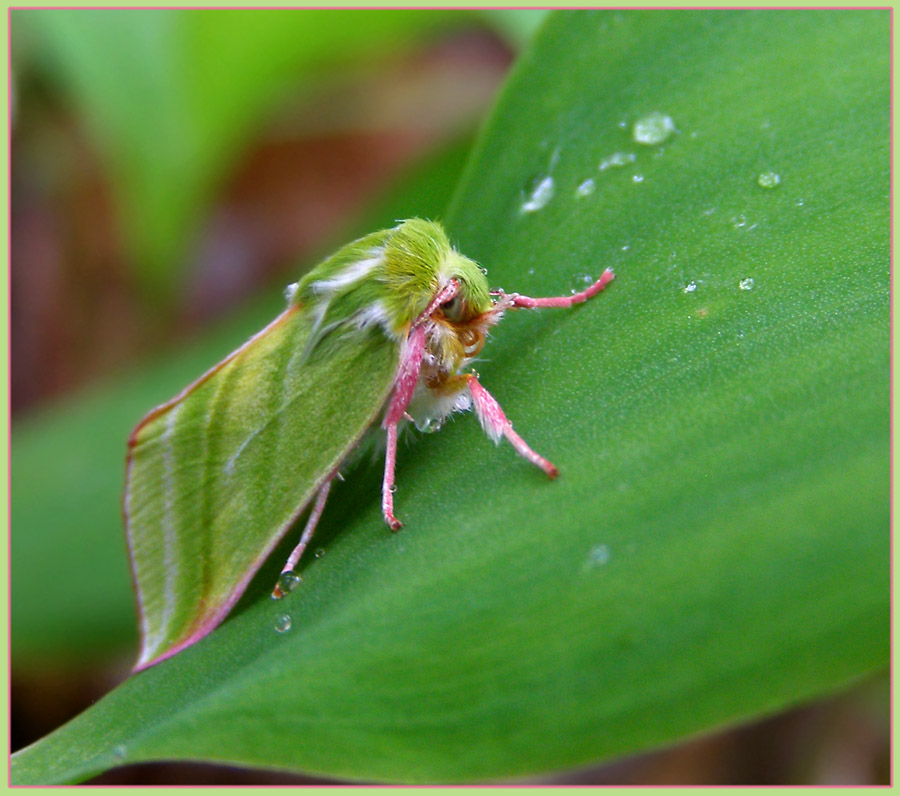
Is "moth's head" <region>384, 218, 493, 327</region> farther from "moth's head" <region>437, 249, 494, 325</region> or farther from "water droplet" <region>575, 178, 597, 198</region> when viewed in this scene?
"water droplet" <region>575, 178, 597, 198</region>

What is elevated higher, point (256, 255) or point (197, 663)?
point (197, 663)

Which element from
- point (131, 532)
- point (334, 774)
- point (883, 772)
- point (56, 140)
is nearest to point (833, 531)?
point (334, 774)

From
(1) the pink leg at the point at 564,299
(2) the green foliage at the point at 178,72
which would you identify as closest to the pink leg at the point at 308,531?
(1) the pink leg at the point at 564,299

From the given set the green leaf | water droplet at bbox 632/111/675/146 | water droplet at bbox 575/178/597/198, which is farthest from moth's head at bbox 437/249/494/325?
the green leaf

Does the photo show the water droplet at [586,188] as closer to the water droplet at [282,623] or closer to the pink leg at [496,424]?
the pink leg at [496,424]

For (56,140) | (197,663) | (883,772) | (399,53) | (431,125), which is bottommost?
(883,772)

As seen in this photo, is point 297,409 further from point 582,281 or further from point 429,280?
point 582,281

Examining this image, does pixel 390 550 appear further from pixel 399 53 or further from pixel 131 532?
pixel 399 53
